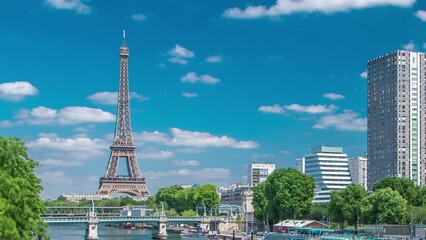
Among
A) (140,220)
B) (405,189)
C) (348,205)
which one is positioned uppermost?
(405,189)

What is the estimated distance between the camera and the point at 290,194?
128 meters

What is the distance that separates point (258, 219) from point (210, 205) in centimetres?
3978

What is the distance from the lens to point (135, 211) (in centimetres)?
16475

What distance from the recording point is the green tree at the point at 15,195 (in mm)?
30922

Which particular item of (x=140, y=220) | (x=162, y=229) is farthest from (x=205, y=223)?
(x=140, y=220)

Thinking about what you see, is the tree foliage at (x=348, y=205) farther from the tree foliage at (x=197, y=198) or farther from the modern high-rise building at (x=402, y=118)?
the tree foliage at (x=197, y=198)

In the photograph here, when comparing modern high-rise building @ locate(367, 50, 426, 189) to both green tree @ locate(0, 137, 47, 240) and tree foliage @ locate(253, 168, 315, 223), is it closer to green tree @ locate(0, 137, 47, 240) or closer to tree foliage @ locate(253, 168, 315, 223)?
tree foliage @ locate(253, 168, 315, 223)

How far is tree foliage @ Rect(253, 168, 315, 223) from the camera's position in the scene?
127 metres

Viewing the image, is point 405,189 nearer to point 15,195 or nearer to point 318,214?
point 318,214

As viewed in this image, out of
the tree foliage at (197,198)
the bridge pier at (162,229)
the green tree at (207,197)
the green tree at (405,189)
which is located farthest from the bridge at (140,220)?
the green tree at (405,189)

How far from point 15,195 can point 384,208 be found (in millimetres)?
81137

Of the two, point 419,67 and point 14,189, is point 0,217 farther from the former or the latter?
point 419,67

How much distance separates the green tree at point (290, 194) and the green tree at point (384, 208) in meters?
19.4

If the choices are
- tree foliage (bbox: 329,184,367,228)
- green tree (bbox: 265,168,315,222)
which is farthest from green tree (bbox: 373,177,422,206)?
green tree (bbox: 265,168,315,222)
